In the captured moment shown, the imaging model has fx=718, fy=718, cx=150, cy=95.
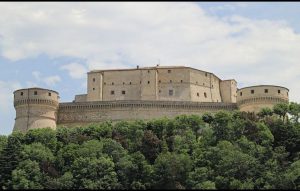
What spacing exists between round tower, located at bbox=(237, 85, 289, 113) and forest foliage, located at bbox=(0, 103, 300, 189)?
3512mm

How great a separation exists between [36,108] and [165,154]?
58.3 feet

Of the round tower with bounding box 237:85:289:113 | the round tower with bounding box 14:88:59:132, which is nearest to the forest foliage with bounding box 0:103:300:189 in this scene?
the round tower with bounding box 237:85:289:113

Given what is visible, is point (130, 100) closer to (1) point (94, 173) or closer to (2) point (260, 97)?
(2) point (260, 97)

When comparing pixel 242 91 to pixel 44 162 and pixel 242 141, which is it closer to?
pixel 242 141

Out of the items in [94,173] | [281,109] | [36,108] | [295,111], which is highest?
[36,108]

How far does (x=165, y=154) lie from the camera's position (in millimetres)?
53406

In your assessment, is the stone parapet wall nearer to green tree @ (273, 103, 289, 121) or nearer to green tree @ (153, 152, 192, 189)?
→ green tree @ (273, 103, 289, 121)

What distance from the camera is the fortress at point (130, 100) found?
66125mm

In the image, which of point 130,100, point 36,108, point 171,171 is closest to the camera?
point 171,171

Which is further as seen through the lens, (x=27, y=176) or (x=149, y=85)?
(x=149, y=85)

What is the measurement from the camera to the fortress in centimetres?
6612

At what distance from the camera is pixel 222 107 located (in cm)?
6725

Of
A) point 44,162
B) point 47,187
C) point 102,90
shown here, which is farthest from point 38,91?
point 47,187

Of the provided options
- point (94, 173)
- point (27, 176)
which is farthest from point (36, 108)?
point (94, 173)
